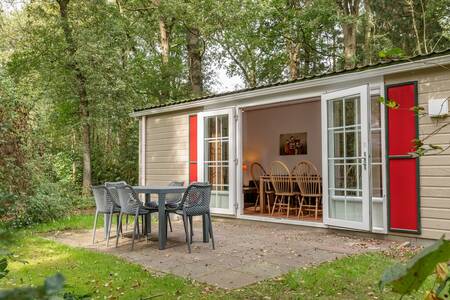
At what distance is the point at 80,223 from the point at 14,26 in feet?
36.2

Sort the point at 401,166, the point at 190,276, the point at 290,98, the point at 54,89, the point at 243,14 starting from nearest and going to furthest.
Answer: the point at 190,276 → the point at 401,166 → the point at 290,98 → the point at 54,89 → the point at 243,14

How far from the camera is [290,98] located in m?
6.82

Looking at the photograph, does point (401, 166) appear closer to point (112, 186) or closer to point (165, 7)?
point (112, 186)

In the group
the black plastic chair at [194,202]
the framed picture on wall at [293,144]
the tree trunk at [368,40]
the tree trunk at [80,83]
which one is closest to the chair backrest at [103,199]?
the black plastic chair at [194,202]

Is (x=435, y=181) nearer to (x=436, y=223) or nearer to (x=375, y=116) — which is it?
(x=436, y=223)

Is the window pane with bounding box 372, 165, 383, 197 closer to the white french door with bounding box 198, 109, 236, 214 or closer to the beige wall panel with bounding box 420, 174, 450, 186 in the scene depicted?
the beige wall panel with bounding box 420, 174, 450, 186

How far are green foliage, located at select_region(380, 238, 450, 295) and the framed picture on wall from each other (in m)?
9.94

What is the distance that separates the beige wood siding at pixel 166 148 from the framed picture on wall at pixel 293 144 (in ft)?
10.3

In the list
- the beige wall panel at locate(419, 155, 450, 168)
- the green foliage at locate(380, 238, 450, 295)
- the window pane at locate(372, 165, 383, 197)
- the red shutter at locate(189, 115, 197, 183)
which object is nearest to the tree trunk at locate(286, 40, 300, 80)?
the red shutter at locate(189, 115, 197, 183)

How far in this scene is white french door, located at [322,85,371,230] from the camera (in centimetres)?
551

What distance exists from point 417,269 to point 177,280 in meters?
3.59

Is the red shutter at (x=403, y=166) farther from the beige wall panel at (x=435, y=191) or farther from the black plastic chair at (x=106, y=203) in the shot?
the black plastic chair at (x=106, y=203)

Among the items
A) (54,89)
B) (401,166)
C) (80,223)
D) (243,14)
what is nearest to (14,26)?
(54,89)

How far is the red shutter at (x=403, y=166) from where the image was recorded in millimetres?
5227
